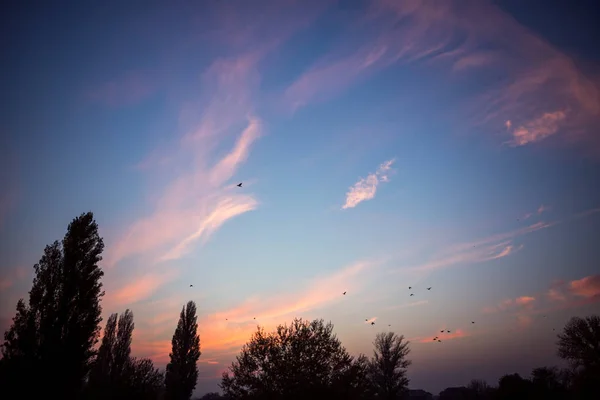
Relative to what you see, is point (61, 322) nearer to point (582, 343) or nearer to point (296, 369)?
point (296, 369)

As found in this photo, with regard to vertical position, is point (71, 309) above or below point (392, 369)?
above

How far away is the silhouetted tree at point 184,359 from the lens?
1718 inches

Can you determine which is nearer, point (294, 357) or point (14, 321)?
point (14, 321)

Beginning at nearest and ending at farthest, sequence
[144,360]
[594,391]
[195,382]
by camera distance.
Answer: [144,360] < [594,391] < [195,382]

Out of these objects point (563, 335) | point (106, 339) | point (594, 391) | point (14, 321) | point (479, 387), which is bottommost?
point (479, 387)

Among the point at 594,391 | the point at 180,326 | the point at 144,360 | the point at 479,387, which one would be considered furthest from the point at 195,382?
the point at 479,387

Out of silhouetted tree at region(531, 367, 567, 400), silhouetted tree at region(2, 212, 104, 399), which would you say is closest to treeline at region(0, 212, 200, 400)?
silhouetted tree at region(2, 212, 104, 399)

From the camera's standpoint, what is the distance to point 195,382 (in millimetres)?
45281

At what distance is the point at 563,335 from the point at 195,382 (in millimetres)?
58511

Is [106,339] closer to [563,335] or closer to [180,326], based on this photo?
[180,326]

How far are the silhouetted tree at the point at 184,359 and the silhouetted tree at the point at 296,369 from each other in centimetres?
1841

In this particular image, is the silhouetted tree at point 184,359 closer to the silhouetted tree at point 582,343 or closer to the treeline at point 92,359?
the treeline at point 92,359

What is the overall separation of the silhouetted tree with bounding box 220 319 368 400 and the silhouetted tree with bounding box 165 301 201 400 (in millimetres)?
18408

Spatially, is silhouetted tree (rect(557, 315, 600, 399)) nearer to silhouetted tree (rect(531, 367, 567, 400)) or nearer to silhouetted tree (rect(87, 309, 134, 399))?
silhouetted tree (rect(531, 367, 567, 400))
